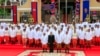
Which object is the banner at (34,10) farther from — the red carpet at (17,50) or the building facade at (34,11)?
the red carpet at (17,50)

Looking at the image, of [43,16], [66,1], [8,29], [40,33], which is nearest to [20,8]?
[43,16]

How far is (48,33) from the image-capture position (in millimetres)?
22109

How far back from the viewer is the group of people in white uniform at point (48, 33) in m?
22.1

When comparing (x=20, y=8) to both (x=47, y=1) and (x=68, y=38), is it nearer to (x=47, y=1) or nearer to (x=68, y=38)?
(x=47, y=1)

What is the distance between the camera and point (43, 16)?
36.1 m

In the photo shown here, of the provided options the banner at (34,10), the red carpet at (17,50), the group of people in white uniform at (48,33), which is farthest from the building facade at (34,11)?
the red carpet at (17,50)

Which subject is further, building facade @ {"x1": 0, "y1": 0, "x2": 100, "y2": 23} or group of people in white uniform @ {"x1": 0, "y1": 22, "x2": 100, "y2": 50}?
building facade @ {"x1": 0, "y1": 0, "x2": 100, "y2": 23}

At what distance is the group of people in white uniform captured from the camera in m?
22.1

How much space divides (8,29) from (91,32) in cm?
618

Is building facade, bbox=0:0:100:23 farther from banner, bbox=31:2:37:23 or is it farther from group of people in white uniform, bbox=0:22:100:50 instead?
group of people in white uniform, bbox=0:22:100:50

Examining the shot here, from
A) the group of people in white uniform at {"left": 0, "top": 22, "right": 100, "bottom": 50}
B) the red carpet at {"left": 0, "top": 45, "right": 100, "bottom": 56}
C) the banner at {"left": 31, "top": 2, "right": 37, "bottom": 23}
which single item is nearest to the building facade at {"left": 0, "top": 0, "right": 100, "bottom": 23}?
the banner at {"left": 31, "top": 2, "right": 37, "bottom": 23}

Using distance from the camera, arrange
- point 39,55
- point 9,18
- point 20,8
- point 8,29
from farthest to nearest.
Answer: point 9,18
point 20,8
point 8,29
point 39,55

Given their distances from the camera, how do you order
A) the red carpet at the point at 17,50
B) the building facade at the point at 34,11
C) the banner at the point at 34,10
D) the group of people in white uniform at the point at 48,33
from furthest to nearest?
1. the building facade at the point at 34,11
2. the banner at the point at 34,10
3. the group of people in white uniform at the point at 48,33
4. the red carpet at the point at 17,50

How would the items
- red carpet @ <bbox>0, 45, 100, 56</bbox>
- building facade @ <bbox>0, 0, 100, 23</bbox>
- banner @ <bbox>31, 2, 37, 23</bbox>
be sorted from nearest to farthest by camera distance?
red carpet @ <bbox>0, 45, 100, 56</bbox> < banner @ <bbox>31, 2, 37, 23</bbox> < building facade @ <bbox>0, 0, 100, 23</bbox>
